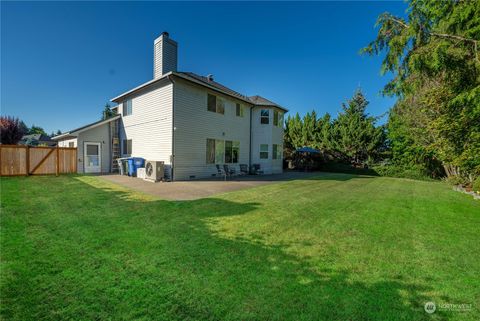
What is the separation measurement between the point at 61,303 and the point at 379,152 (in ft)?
87.1

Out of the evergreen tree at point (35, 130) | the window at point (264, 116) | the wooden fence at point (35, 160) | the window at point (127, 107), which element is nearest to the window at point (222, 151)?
the window at point (264, 116)

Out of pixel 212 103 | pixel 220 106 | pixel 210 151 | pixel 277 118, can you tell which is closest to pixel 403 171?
pixel 277 118

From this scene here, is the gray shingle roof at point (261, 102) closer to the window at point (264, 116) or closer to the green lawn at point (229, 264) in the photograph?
the window at point (264, 116)

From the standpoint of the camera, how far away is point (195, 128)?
12.4 metres

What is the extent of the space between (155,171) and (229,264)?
9026 millimetres

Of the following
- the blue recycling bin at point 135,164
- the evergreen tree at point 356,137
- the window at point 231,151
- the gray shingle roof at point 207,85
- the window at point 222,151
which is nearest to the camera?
the gray shingle roof at point 207,85

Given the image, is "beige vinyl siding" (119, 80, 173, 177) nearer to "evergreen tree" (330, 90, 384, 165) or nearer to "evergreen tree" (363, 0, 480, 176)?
"evergreen tree" (363, 0, 480, 176)

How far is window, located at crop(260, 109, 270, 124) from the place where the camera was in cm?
1734

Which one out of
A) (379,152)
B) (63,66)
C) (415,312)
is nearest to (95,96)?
(63,66)

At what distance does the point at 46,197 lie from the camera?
6.81 meters

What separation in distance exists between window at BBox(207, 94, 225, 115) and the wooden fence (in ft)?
30.8

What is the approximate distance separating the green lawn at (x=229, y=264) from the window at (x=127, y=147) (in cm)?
933

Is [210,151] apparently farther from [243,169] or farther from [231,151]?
[243,169]

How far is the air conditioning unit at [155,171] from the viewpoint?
1096 centimetres
